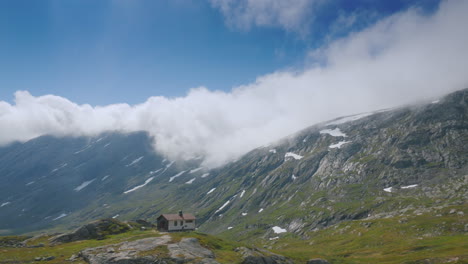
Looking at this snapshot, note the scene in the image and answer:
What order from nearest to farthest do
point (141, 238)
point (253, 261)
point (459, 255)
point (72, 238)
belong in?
point (253, 261)
point (141, 238)
point (72, 238)
point (459, 255)

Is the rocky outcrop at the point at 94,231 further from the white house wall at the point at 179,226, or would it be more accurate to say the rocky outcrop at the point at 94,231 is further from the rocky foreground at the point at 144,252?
the white house wall at the point at 179,226

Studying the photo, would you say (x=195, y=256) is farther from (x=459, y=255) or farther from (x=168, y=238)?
(x=459, y=255)

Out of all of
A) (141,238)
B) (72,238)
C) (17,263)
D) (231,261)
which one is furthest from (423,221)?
(17,263)

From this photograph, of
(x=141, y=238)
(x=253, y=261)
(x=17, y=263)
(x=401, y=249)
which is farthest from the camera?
(x=401, y=249)

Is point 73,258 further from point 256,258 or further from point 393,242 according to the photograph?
point 393,242

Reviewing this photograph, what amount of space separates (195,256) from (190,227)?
1485 inches

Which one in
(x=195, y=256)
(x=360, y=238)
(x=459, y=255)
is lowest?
(x=360, y=238)

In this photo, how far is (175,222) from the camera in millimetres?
92625

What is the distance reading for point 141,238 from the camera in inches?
2810

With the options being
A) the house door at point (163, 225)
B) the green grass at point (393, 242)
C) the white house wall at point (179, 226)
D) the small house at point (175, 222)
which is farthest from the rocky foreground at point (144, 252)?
the green grass at point (393, 242)

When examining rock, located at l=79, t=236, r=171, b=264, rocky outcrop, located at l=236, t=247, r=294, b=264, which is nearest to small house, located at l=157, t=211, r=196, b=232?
rock, located at l=79, t=236, r=171, b=264

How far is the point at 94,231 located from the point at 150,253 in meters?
37.2

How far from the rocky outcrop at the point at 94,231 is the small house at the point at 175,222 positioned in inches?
454

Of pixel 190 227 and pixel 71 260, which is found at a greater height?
pixel 71 260
